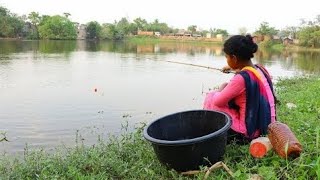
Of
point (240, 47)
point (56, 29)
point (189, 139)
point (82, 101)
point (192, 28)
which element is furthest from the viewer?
point (192, 28)

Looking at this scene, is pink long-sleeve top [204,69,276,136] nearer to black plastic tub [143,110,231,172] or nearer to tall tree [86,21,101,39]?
black plastic tub [143,110,231,172]

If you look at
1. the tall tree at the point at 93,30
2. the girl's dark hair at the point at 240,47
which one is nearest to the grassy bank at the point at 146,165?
the girl's dark hair at the point at 240,47

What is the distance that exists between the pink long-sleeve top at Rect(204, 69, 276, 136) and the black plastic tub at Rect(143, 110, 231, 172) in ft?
0.41

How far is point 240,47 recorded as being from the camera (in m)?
3.91

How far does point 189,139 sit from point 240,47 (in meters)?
1.12

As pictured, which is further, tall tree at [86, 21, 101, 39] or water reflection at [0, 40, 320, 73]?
tall tree at [86, 21, 101, 39]

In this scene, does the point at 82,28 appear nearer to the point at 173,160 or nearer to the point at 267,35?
the point at 267,35

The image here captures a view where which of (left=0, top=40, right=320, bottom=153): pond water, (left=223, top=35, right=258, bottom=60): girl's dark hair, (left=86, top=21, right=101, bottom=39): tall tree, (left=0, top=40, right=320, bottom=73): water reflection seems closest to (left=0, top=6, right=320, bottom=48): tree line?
(left=86, top=21, right=101, bottom=39): tall tree

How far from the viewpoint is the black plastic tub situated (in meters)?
3.32

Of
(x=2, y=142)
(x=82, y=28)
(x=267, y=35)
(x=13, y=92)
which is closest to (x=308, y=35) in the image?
(x=267, y=35)

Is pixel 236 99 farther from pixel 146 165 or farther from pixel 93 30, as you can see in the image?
pixel 93 30

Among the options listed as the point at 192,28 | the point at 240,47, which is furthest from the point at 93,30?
the point at 240,47

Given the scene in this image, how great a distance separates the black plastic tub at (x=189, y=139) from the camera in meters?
3.32

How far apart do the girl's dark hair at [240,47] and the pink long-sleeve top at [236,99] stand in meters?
0.24
